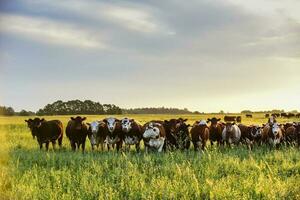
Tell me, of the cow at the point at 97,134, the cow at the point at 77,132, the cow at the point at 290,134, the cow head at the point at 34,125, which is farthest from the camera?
the cow head at the point at 34,125

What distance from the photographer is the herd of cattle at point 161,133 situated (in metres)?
21.1

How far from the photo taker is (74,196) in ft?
31.2

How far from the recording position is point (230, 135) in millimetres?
24578

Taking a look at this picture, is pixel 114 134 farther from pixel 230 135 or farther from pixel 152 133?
pixel 230 135

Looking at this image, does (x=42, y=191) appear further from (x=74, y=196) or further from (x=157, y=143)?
(x=157, y=143)

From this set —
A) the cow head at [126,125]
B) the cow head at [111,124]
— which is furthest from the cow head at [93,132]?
the cow head at [126,125]

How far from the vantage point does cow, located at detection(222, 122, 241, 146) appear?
2448 centimetres

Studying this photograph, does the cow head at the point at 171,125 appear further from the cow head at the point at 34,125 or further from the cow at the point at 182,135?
the cow head at the point at 34,125

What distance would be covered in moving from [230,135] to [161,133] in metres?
5.32

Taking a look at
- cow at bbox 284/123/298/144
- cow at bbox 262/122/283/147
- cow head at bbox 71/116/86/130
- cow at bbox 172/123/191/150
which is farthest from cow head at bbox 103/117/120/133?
cow at bbox 284/123/298/144

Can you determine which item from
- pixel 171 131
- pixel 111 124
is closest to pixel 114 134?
pixel 111 124

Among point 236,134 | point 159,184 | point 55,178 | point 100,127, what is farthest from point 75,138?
point 159,184

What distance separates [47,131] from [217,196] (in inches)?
685

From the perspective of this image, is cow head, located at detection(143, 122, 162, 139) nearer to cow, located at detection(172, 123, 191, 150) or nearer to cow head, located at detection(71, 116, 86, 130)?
cow, located at detection(172, 123, 191, 150)
